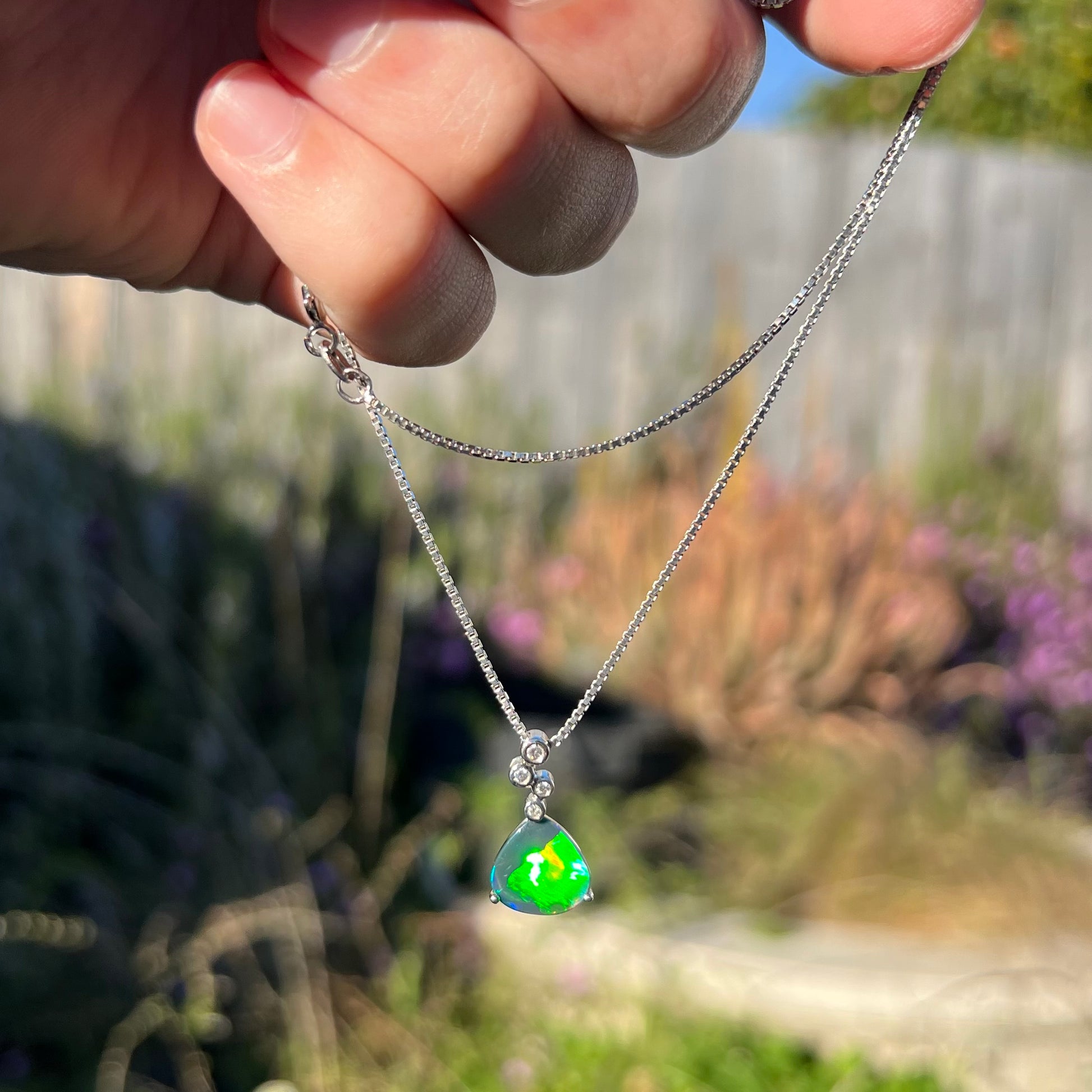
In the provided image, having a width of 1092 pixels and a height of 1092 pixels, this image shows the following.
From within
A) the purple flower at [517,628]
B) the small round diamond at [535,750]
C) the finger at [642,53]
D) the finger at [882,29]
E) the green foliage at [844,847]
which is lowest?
the small round diamond at [535,750]

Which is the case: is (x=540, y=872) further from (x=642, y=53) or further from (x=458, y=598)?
(x=642, y=53)

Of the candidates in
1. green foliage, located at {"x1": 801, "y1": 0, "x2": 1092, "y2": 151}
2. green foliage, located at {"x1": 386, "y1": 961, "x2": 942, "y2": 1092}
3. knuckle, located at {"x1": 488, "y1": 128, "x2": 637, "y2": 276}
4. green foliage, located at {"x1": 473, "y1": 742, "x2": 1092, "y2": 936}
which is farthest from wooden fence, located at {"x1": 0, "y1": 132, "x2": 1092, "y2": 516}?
knuckle, located at {"x1": 488, "y1": 128, "x2": 637, "y2": 276}

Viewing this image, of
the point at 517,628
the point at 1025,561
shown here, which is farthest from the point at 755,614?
the point at 1025,561

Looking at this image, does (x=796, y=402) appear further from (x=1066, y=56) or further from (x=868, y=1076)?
(x=868, y=1076)

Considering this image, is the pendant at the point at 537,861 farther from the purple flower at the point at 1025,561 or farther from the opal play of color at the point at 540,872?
the purple flower at the point at 1025,561

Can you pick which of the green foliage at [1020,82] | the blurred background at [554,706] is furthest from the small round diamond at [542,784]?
the green foliage at [1020,82]

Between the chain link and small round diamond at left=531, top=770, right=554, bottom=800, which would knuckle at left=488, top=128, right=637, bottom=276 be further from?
small round diamond at left=531, top=770, right=554, bottom=800
